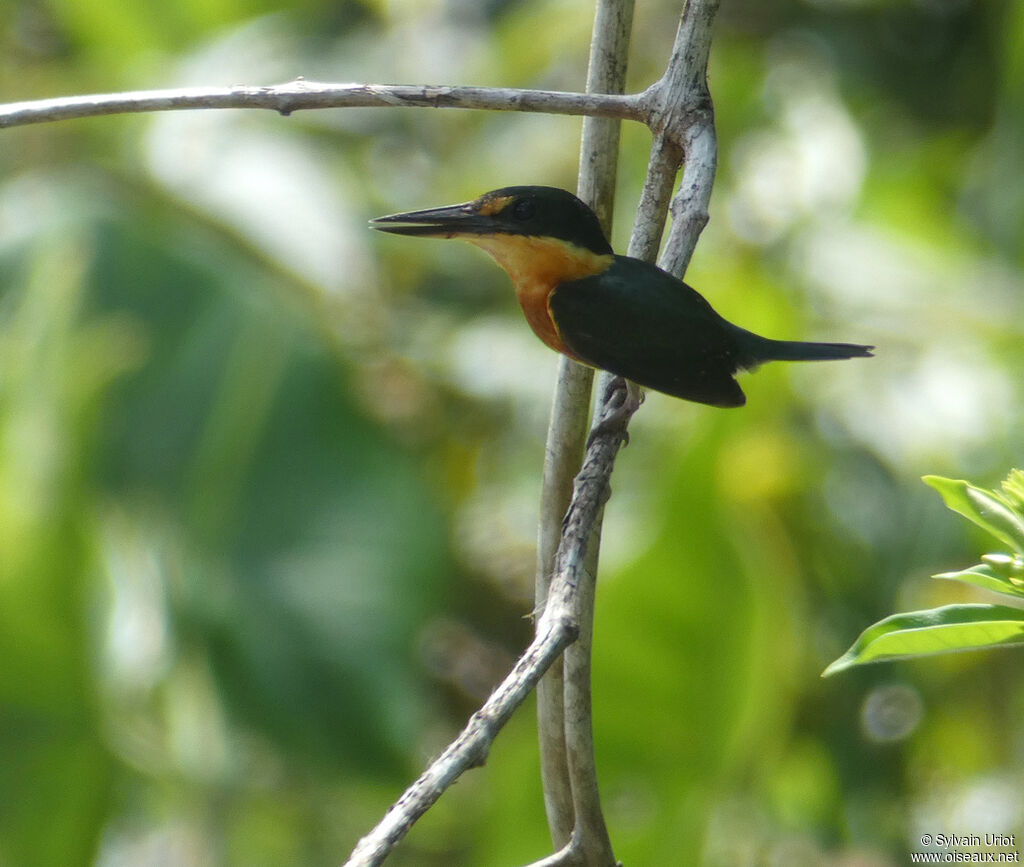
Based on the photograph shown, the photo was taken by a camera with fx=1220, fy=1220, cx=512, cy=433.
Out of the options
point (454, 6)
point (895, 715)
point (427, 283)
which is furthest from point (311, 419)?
point (454, 6)

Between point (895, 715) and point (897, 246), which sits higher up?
point (897, 246)

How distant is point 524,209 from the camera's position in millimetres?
2316

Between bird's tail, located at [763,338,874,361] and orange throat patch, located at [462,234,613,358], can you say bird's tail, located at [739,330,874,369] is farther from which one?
orange throat patch, located at [462,234,613,358]

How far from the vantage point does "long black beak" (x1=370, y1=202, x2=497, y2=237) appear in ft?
7.09

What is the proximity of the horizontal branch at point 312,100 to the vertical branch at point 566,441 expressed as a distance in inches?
7.6

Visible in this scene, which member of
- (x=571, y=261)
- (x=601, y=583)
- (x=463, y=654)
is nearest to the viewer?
(x=571, y=261)

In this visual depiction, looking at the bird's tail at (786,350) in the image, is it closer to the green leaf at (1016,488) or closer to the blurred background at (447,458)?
the blurred background at (447,458)

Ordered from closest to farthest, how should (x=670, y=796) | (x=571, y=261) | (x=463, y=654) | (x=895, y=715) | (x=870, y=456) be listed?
(x=571, y=261)
(x=670, y=796)
(x=895, y=715)
(x=870, y=456)
(x=463, y=654)

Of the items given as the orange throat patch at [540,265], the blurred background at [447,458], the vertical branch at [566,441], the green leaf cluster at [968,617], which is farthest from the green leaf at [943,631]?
the blurred background at [447,458]

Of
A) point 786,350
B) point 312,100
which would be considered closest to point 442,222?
point 312,100

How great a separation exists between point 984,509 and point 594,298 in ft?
3.62

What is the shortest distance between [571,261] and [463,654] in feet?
7.13

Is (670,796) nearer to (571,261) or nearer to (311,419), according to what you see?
(571,261)

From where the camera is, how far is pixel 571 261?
2438mm
